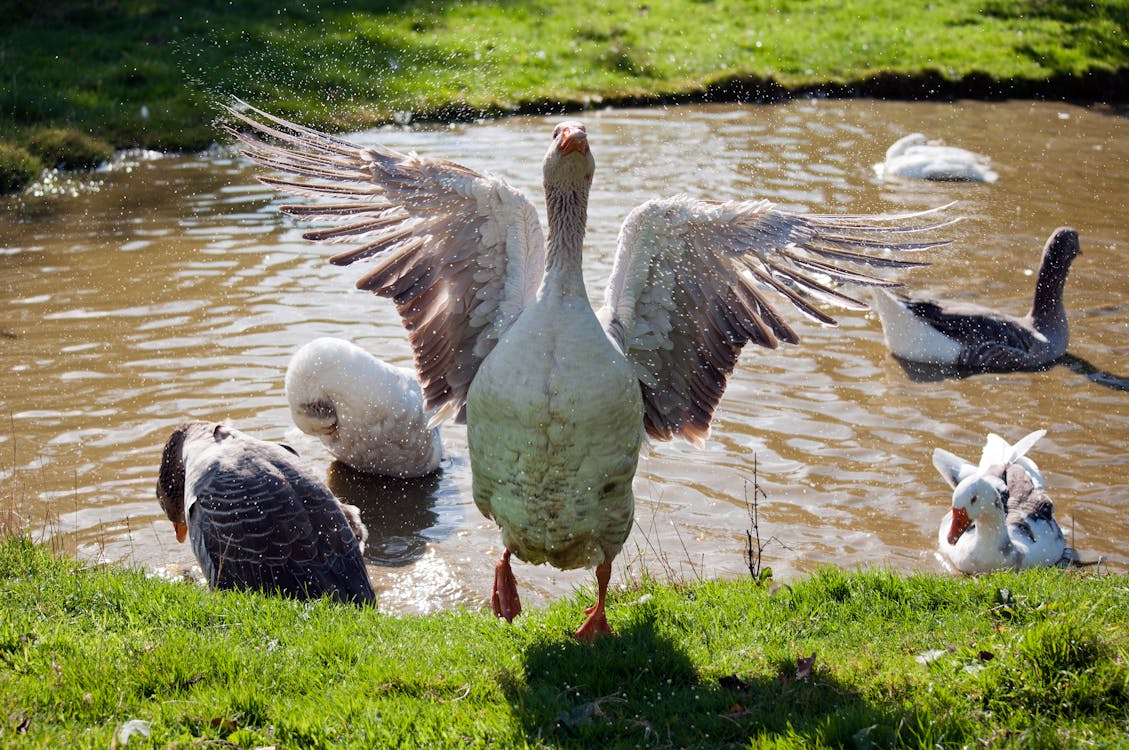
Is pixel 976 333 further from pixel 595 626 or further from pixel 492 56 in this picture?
pixel 492 56

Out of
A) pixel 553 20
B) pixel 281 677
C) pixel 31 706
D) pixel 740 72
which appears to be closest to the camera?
pixel 31 706

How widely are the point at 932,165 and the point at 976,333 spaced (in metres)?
5.17

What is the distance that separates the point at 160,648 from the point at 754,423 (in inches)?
214

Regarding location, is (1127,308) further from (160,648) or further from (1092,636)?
(160,648)

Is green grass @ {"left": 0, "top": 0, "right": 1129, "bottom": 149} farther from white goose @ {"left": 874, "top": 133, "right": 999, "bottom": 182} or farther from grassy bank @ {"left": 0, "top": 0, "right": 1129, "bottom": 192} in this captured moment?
white goose @ {"left": 874, "top": 133, "right": 999, "bottom": 182}

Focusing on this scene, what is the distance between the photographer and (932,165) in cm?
1461

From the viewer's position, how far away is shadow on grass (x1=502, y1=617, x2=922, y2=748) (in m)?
4.04

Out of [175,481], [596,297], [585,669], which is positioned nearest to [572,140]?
[585,669]

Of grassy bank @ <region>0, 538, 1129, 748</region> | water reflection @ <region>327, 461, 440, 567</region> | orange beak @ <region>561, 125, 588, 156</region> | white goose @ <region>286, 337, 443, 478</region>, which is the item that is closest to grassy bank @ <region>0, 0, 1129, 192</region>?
white goose @ <region>286, 337, 443, 478</region>

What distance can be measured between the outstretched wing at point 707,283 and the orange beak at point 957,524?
79.8 inches

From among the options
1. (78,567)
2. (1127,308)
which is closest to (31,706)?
(78,567)

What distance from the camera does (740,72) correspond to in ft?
64.4

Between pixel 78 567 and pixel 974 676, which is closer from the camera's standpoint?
pixel 974 676

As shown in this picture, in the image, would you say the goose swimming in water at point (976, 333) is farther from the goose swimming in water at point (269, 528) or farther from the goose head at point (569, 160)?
the goose swimming in water at point (269, 528)
